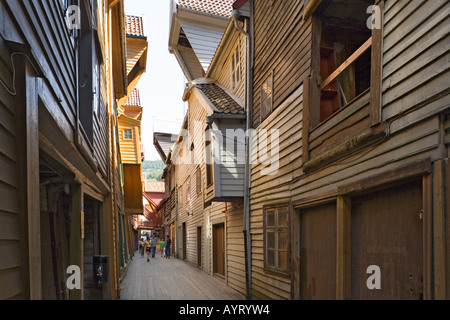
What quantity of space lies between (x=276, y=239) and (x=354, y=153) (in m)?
3.47

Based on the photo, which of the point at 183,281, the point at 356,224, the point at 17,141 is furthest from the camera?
the point at 183,281

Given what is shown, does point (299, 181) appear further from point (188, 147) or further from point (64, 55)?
point (188, 147)

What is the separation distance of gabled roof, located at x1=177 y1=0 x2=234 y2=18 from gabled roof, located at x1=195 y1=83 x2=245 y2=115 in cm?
345

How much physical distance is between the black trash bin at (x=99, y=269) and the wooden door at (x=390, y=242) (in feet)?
16.1

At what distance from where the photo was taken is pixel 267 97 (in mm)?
8961

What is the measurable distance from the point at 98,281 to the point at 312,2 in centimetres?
653

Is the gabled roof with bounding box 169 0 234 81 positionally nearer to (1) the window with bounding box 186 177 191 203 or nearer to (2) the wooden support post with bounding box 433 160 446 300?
(1) the window with bounding box 186 177 191 203

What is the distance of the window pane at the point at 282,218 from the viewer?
298 inches

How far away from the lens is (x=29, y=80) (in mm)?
2494

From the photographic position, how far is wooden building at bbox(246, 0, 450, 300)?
345 cm

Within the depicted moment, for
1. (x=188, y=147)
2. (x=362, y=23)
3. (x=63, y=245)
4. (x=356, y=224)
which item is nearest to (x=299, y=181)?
(x=356, y=224)

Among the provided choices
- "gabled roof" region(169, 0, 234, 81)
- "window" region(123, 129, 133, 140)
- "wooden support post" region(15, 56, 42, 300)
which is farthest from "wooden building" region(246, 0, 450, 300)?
"window" region(123, 129, 133, 140)


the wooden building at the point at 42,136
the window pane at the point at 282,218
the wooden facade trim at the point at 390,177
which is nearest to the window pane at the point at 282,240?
the window pane at the point at 282,218

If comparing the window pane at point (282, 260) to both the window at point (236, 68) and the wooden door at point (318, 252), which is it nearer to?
the wooden door at point (318, 252)
